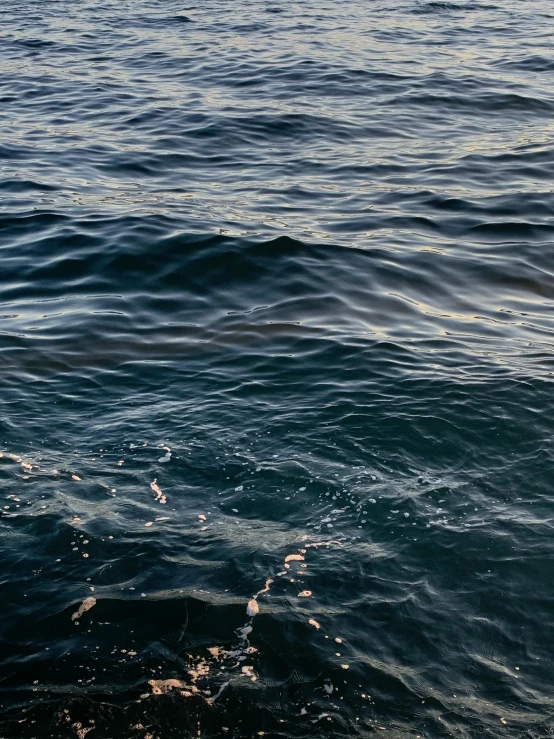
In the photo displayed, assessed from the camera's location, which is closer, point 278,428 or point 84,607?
point 84,607

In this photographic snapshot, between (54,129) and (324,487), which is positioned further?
(54,129)

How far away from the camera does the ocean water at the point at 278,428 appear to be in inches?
154

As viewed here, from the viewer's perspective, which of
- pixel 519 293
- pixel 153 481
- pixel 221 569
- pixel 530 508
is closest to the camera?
pixel 221 569

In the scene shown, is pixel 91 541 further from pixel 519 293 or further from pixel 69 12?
pixel 69 12

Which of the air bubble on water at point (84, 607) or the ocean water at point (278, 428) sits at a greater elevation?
the air bubble on water at point (84, 607)

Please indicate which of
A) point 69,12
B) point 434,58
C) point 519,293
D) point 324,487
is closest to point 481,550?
point 324,487

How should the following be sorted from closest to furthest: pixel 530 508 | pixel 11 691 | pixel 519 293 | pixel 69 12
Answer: pixel 11 691 < pixel 530 508 < pixel 519 293 < pixel 69 12

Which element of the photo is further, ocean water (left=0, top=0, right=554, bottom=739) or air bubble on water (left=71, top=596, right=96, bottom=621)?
air bubble on water (left=71, top=596, right=96, bottom=621)

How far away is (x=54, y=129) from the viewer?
14297 millimetres

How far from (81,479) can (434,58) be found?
15405mm

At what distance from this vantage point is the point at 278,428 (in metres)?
5.84

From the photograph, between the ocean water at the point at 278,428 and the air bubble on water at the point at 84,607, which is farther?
the air bubble on water at the point at 84,607

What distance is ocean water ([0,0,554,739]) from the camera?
3.91 metres

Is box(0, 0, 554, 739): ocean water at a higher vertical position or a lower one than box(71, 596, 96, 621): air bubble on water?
lower
